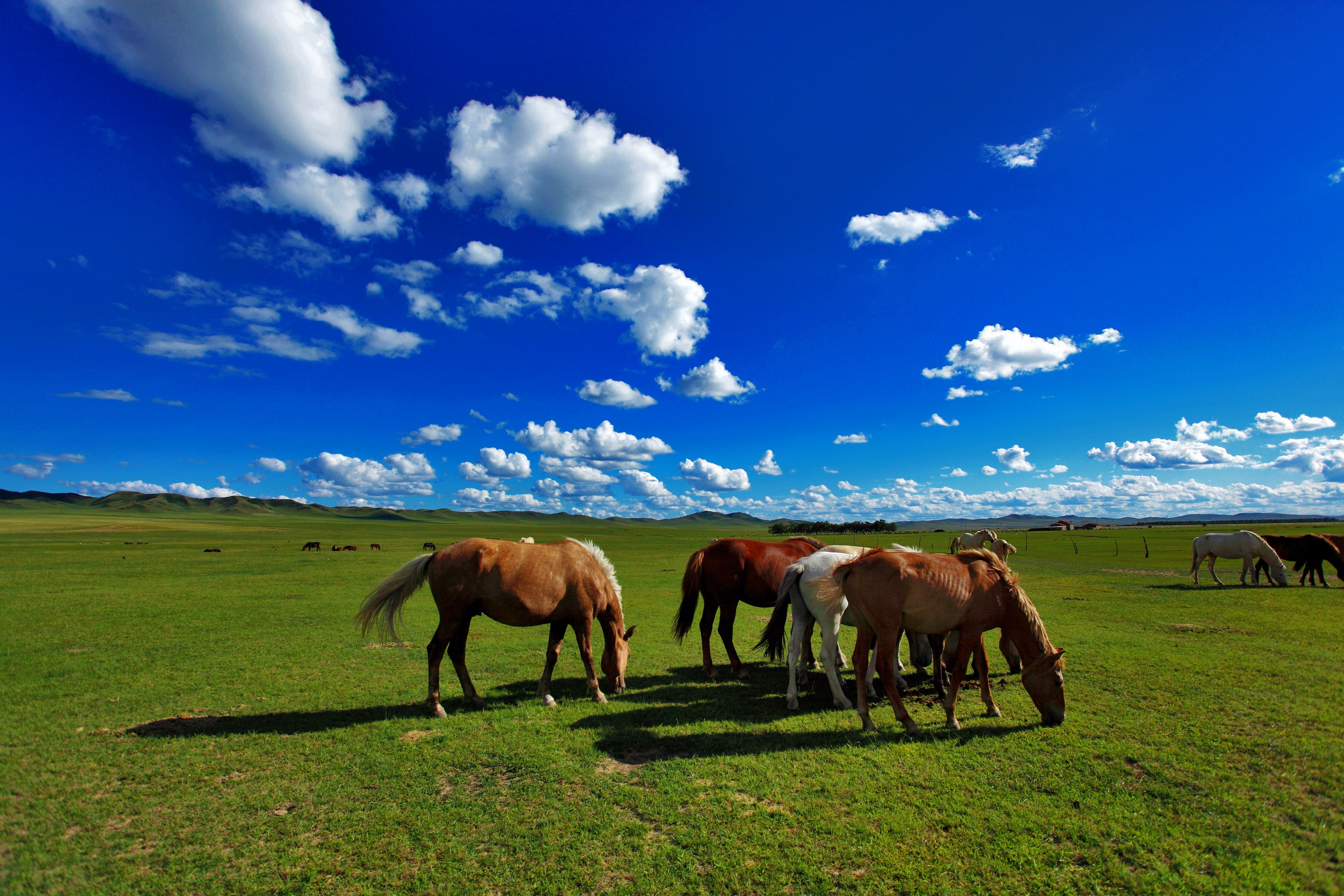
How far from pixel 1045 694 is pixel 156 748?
9.80 m

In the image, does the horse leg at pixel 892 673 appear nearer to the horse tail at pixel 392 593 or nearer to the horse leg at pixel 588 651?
the horse leg at pixel 588 651

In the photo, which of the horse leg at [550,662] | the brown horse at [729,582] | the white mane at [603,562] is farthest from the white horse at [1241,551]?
the horse leg at [550,662]

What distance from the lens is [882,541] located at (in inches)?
2125

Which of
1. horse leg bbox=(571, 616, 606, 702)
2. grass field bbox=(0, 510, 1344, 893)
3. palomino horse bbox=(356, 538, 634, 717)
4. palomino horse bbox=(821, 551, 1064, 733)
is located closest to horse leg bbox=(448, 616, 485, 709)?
palomino horse bbox=(356, 538, 634, 717)

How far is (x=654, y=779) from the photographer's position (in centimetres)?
486

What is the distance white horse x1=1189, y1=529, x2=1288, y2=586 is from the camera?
57.8ft

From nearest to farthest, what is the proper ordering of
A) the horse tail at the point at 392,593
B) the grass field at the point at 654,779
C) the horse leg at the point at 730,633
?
1. the grass field at the point at 654,779
2. the horse tail at the point at 392,593
3. the horse leg at the point at 730,633

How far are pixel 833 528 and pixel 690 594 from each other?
A: 7962 cm

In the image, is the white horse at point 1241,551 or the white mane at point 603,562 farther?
the white horse at point 1241,551

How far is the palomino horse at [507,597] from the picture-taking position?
666 cm

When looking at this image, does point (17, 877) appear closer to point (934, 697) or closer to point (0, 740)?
point (0, 740)

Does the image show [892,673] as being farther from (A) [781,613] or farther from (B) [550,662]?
(B) [550,662]

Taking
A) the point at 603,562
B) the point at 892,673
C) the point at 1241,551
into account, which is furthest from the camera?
the point at 1241,551

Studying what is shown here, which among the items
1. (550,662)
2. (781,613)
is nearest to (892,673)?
(781,613)
